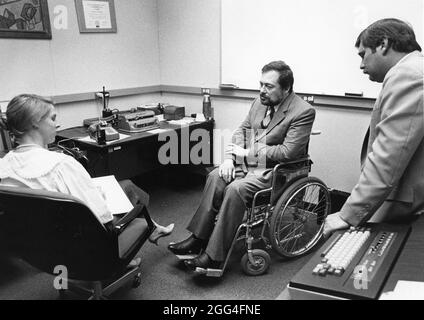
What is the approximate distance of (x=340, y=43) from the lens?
263cm

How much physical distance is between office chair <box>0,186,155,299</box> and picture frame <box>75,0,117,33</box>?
2.12m

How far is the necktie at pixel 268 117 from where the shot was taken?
248 centimetres

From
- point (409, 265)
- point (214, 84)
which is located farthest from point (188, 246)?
point (214, 84)

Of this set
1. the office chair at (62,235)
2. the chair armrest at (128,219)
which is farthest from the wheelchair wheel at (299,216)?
the office chair at (62,235)

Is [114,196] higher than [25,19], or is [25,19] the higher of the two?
[25,19]

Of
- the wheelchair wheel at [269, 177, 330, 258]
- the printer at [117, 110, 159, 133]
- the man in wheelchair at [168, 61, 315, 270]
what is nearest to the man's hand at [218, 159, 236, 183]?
the man in wheelchair at [168, 61, 315, 270]

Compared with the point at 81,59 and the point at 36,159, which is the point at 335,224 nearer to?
the point at 36,159

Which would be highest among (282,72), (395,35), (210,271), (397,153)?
(395,35)

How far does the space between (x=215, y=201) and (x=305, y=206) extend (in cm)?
81

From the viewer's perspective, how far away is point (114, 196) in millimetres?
1919

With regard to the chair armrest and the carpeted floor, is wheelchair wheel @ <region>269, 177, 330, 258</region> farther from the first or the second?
the chair armrest

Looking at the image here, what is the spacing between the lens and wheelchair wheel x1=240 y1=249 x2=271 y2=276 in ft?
7.08

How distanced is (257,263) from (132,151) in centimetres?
186
